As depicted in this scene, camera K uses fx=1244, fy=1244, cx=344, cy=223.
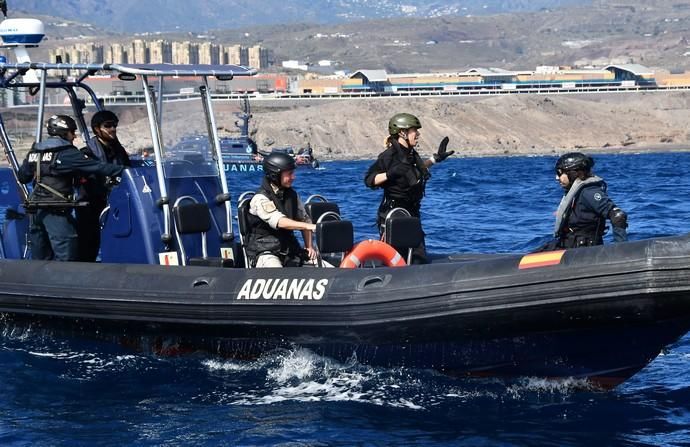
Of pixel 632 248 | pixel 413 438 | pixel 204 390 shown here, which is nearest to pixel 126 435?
pixel 204 390

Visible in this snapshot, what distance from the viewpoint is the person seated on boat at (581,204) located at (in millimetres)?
8691

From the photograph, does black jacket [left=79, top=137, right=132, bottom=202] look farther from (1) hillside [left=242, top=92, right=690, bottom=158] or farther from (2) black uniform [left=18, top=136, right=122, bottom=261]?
(1) hillside [left=242, top=92, right=690, bottom=158]

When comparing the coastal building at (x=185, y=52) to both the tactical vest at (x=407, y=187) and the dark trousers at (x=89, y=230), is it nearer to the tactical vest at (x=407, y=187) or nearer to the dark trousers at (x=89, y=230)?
the dark trousers at (x=89, y=230)

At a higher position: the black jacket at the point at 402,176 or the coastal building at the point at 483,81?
the black jacket at the point at 402,176

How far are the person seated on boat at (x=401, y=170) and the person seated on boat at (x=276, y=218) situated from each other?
92 cm

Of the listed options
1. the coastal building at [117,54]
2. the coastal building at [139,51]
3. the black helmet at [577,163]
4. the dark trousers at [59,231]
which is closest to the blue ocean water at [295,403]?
the dark trousers at [59,231]

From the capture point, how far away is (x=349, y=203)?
25.9 meters

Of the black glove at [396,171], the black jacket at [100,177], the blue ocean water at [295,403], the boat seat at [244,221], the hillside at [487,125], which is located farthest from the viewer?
the hillside at [487,125]

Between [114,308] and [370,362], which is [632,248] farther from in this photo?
[114,308]

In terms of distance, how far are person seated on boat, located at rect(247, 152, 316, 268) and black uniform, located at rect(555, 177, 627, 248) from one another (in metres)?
1.81

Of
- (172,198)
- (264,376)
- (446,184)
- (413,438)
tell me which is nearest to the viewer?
(413,438)

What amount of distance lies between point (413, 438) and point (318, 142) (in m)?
86.9

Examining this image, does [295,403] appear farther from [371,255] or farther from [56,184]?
[56,184]

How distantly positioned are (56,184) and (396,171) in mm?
2710
